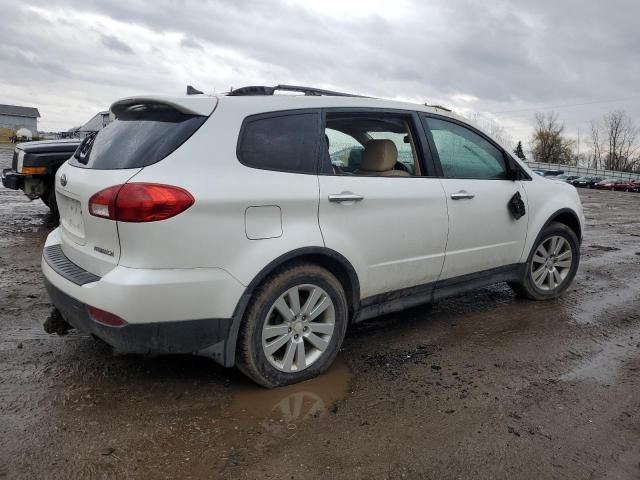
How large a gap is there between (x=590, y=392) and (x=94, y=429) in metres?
2.87

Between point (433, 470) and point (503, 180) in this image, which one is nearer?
point (433, 470)

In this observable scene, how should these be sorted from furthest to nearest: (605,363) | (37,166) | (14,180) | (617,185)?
(617,185) < (14,180) < (37,166) < (605,363)

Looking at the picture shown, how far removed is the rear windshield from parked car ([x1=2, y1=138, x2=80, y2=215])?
455 cm

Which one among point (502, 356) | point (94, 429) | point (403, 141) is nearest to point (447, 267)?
point (502, 356)

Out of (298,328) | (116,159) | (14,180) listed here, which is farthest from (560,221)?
(14,180)

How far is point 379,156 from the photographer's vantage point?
3.83 metres

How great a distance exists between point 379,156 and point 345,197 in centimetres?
70

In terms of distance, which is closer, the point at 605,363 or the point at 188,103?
the point at 188,103

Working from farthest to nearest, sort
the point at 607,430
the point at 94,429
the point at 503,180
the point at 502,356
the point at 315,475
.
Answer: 1. the point at 503,180
2. the point at 502,356
3. the point at 607,430
4. the point at 94,429
5. the point at 315,475

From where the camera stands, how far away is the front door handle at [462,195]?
3.94m

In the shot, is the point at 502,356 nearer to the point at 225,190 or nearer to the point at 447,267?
the point at 447,267

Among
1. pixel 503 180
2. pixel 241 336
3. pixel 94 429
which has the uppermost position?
pixel 503 180

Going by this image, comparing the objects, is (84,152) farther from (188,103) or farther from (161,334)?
(161,334)

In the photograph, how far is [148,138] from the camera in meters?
2.88
